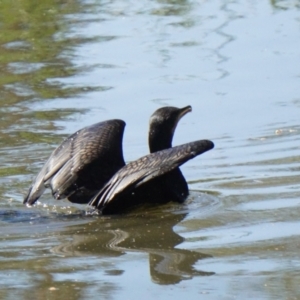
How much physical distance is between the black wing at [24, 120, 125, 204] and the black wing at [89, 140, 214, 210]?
34cm

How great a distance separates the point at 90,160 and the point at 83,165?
0.20ft

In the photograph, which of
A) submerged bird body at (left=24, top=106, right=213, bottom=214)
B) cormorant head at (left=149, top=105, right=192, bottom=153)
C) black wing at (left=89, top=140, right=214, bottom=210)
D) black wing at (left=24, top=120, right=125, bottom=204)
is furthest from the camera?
cormorant head at (left=149, top=105, right=192, bottom=153)

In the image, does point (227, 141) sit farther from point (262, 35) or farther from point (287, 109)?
point (262, 35)

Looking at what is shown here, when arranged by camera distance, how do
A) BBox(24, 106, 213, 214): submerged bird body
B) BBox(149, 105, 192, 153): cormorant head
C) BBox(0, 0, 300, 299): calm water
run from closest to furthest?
BBox(0, 0, 300, 299): calm water
BBox(24, 106, 213, 214): submerged bird body
BBox(149, 105, 192, 153): cormorant head

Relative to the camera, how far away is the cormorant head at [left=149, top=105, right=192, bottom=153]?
7438 mm

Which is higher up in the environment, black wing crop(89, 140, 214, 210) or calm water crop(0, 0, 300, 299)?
black wing crop(89, 140, 214, 210)

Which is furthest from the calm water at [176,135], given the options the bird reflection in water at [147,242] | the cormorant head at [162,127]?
the cormorant head at [162,127]

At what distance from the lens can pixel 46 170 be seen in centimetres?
738

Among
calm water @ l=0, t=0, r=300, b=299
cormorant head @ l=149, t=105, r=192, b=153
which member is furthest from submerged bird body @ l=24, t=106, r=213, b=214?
calm water @ l=0, t=0, r=300, b=299

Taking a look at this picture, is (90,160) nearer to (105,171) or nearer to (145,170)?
(105,171)

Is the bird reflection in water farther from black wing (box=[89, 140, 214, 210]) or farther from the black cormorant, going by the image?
the black cormorant

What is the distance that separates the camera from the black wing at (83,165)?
717 centimetres

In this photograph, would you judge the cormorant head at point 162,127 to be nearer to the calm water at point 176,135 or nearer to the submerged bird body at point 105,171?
the submerged bird body at point 105,171

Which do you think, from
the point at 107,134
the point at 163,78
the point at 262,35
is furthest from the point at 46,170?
the point at 262,35
